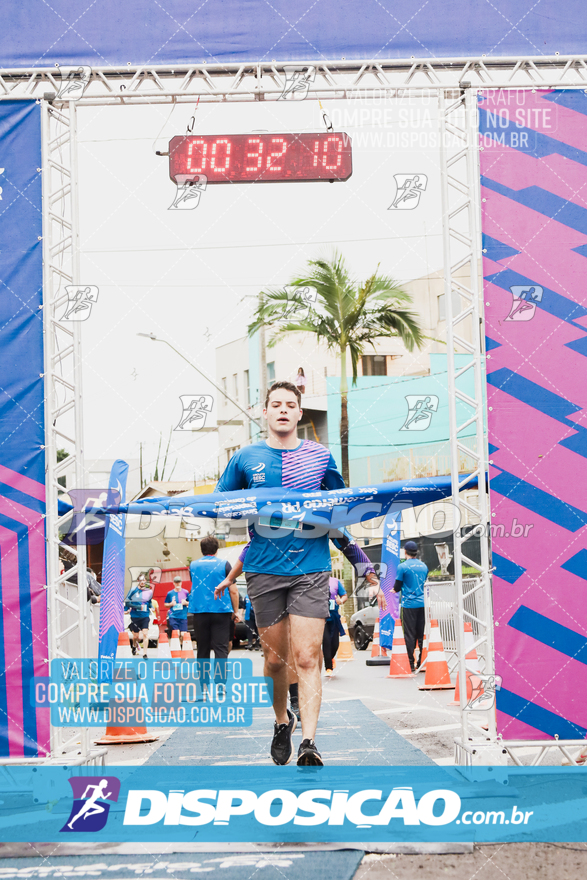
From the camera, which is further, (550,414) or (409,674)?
(409,674)

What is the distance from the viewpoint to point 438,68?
5785 millimetres

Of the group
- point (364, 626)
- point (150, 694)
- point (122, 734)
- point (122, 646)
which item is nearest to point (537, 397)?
point (122, 734)

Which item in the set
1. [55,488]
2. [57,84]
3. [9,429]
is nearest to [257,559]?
[55,488]

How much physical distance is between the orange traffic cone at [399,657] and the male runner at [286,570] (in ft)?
21.1

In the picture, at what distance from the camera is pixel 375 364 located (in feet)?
109

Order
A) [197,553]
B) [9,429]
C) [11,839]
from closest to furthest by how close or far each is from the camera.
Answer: [11,839] → [9,429] → [197,553]

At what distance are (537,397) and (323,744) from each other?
311 cm

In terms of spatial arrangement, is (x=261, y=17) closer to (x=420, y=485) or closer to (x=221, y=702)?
(x=420, y=485)

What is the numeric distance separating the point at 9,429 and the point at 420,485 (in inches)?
108

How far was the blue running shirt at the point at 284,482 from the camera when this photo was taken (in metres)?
5.16

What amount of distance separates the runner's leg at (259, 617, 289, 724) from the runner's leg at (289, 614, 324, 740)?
0.13 m

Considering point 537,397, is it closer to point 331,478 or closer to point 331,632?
point 331,478

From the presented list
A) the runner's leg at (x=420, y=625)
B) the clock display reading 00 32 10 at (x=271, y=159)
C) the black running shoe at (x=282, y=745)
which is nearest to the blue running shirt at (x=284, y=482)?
the black running shoe at (x=282, y=745)

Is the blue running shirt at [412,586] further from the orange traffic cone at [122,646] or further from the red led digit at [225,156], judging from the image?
the red led digit at [225,156]
